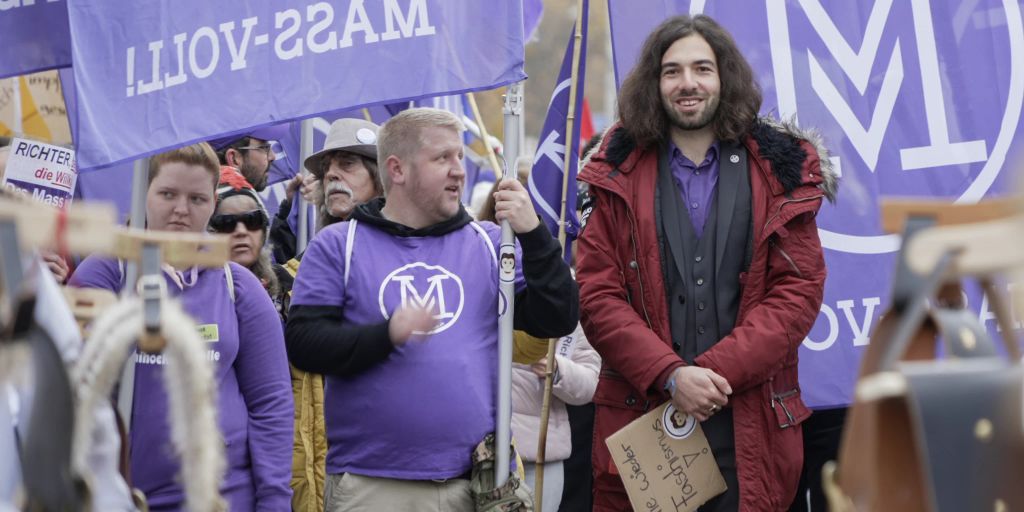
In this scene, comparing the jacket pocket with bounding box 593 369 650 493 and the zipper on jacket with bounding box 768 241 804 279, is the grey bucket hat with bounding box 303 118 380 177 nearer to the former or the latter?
the jacket pocket with bounding box 593 369 650 493

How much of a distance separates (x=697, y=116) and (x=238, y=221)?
188 cm

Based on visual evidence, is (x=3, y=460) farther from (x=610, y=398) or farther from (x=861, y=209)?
(x=861, y=209)

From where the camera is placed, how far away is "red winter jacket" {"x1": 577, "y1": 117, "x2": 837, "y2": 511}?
183 inches

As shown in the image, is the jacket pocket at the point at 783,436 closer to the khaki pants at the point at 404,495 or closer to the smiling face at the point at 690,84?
the smiling face at the point at 690,84

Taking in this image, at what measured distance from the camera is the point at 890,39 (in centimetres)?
563

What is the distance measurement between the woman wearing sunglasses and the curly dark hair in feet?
5.00

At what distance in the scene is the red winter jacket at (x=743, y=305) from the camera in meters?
4.64

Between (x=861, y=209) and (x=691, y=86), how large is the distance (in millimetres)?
999

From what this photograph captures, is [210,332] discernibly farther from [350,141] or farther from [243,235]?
[350,141]

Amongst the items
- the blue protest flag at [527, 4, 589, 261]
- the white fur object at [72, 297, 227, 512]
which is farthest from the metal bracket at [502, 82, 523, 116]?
the white fur object at [72, 297, 227, 512]

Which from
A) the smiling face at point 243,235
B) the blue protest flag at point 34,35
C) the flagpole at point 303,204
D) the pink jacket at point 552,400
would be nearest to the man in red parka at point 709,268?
the pink jacket at point 552,400

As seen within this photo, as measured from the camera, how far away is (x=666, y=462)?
468 cm

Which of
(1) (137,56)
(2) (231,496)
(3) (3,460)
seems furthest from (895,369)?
(1) (137,56)

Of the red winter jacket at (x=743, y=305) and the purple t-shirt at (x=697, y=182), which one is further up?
the purple t-shirt at (x=697, y=182)
